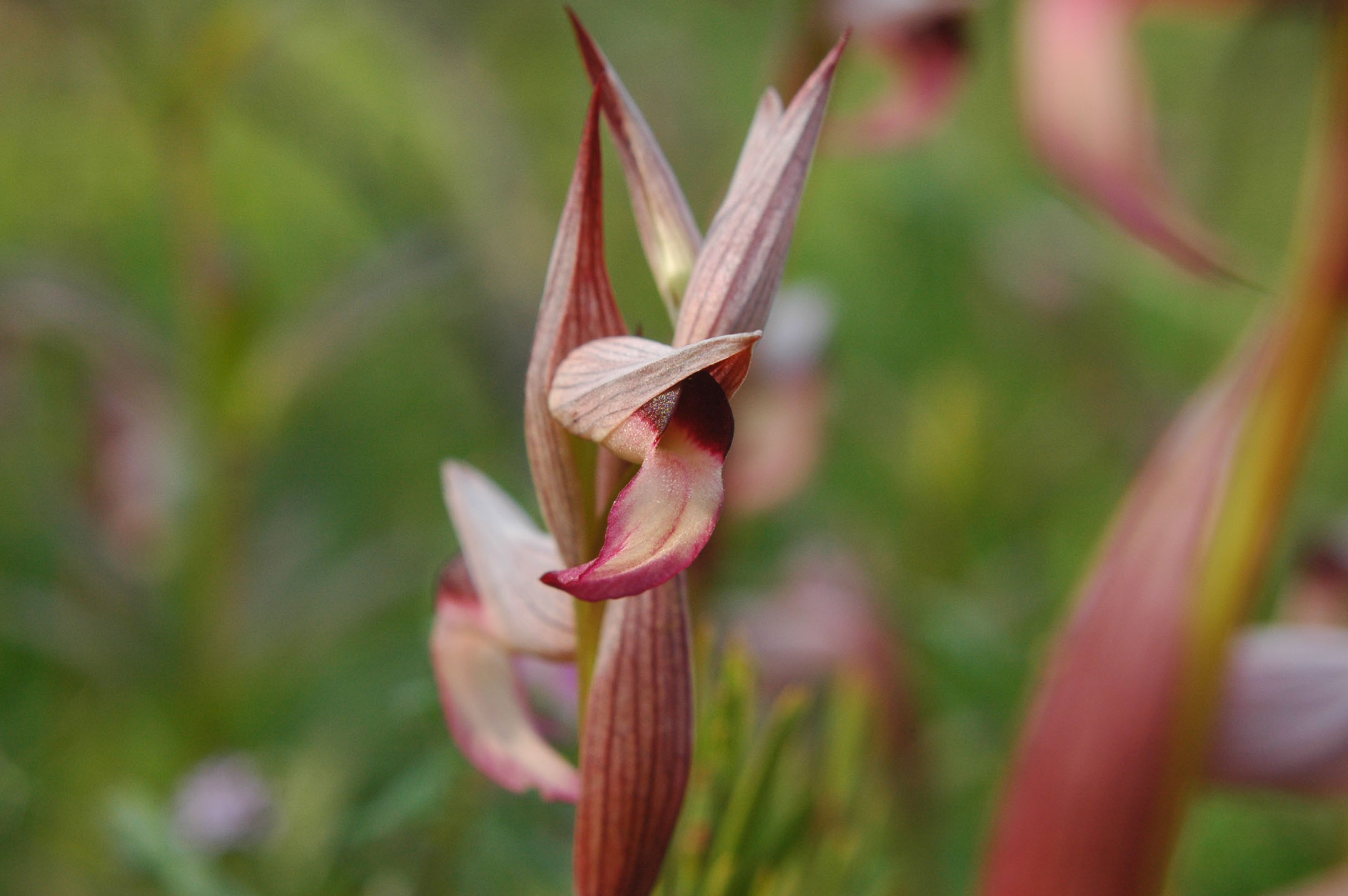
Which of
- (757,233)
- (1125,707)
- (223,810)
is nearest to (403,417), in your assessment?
(223,810)

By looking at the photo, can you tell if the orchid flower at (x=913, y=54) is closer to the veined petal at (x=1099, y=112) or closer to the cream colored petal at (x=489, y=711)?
the veined petal at (x=1099, y=112)

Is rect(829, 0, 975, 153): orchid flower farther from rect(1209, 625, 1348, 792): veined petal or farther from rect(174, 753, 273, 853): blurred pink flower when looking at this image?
rect(174, 753, 273, 853): blurred pink flower

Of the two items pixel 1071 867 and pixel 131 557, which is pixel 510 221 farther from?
pixel 1071 867

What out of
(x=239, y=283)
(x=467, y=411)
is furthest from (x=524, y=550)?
(x=467, y=411)

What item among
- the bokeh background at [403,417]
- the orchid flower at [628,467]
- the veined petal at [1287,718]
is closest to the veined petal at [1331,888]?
the veined petal at [1287,718]

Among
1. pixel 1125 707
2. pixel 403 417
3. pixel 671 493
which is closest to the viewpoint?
pixel 671 493

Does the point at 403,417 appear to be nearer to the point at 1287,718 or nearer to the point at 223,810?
the point at 223,810
